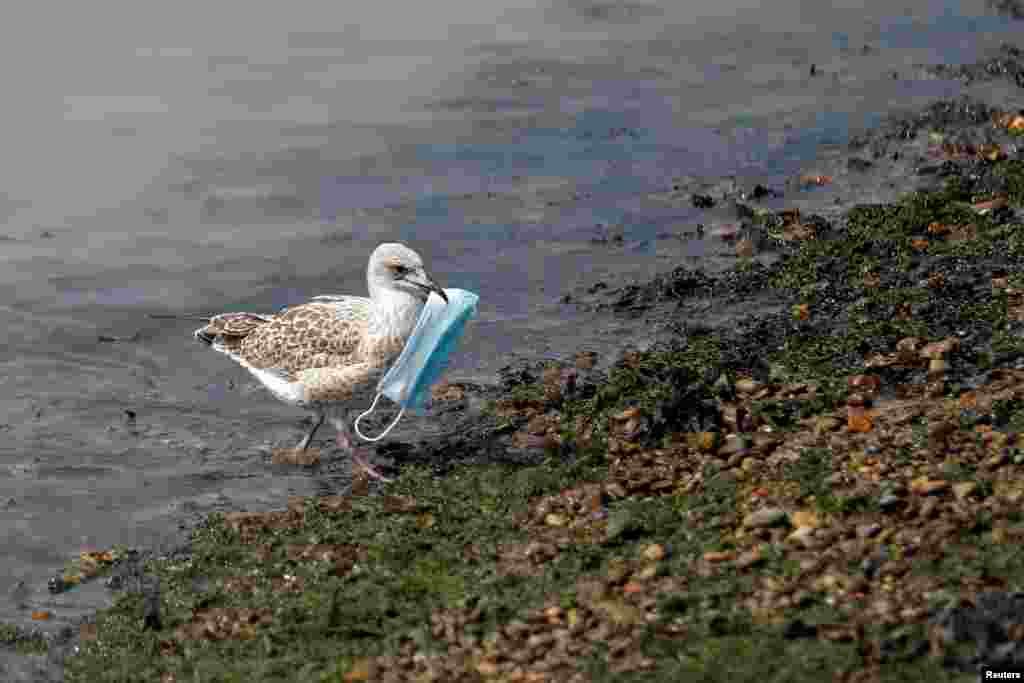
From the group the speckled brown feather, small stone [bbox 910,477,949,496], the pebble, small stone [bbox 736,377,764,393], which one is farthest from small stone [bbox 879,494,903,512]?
the speckled brown feather

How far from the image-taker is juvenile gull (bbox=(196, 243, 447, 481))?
37.1 ft

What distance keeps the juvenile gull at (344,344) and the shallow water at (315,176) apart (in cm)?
48

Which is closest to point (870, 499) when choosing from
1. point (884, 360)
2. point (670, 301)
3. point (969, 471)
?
point (969, 471)

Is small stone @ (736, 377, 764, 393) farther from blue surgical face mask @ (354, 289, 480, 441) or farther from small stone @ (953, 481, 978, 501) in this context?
small stone @ (953, 481, 978, 501)

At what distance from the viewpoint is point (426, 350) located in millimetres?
11234

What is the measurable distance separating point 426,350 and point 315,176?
611 centimetres

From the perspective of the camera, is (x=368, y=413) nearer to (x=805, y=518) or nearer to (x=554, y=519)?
(x=554, y=519)

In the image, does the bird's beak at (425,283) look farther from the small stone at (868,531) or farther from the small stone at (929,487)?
the small stone at (868,531)

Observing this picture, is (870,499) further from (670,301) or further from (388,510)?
(670,301)

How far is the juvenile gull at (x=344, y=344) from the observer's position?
37.1 feet

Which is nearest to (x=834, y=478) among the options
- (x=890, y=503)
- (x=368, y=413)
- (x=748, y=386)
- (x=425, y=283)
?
(x=890, y=503)

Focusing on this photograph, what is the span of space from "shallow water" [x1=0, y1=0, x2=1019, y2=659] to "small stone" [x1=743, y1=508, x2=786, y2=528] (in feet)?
11.7

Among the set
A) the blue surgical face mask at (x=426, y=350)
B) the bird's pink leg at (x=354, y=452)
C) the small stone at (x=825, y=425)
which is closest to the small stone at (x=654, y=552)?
the small stone at (x=825, y=425)

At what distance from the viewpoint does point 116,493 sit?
11125 mm
